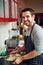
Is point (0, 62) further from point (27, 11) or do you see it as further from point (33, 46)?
point (27, 11)

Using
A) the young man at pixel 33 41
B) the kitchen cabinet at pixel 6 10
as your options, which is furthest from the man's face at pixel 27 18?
the kitchen cabinet at pixel 6 10

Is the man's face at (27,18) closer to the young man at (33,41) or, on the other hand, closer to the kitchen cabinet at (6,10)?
the young man at (33,41)

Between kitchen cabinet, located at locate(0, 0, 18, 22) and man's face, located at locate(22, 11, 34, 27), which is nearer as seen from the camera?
man's face, located at locate(22, 11, 34, 27)

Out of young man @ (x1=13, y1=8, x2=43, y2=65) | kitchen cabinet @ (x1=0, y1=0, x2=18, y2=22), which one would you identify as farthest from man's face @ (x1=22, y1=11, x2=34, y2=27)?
kitchen cabinet @ (x1=0, y1=0, x2=18, y2=22)

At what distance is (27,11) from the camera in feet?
5.72

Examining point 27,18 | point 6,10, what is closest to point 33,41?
point 27,18

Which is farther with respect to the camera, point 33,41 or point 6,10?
point 6,10

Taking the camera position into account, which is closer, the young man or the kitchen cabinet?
the young man

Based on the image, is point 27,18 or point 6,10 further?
point 6,10

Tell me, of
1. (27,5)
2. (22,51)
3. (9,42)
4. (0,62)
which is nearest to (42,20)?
(27,5)

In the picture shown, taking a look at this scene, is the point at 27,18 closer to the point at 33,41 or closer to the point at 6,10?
the point at 33,41

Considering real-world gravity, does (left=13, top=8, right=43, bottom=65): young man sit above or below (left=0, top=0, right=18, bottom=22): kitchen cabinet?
below

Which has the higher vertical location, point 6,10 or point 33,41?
point 6,10

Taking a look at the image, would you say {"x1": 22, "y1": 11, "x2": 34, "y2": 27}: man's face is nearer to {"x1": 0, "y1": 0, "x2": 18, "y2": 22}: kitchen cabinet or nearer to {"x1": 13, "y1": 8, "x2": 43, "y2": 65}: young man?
{"x1": 13, "y1": 8, "x2": 43, "y2": 65}: young man
